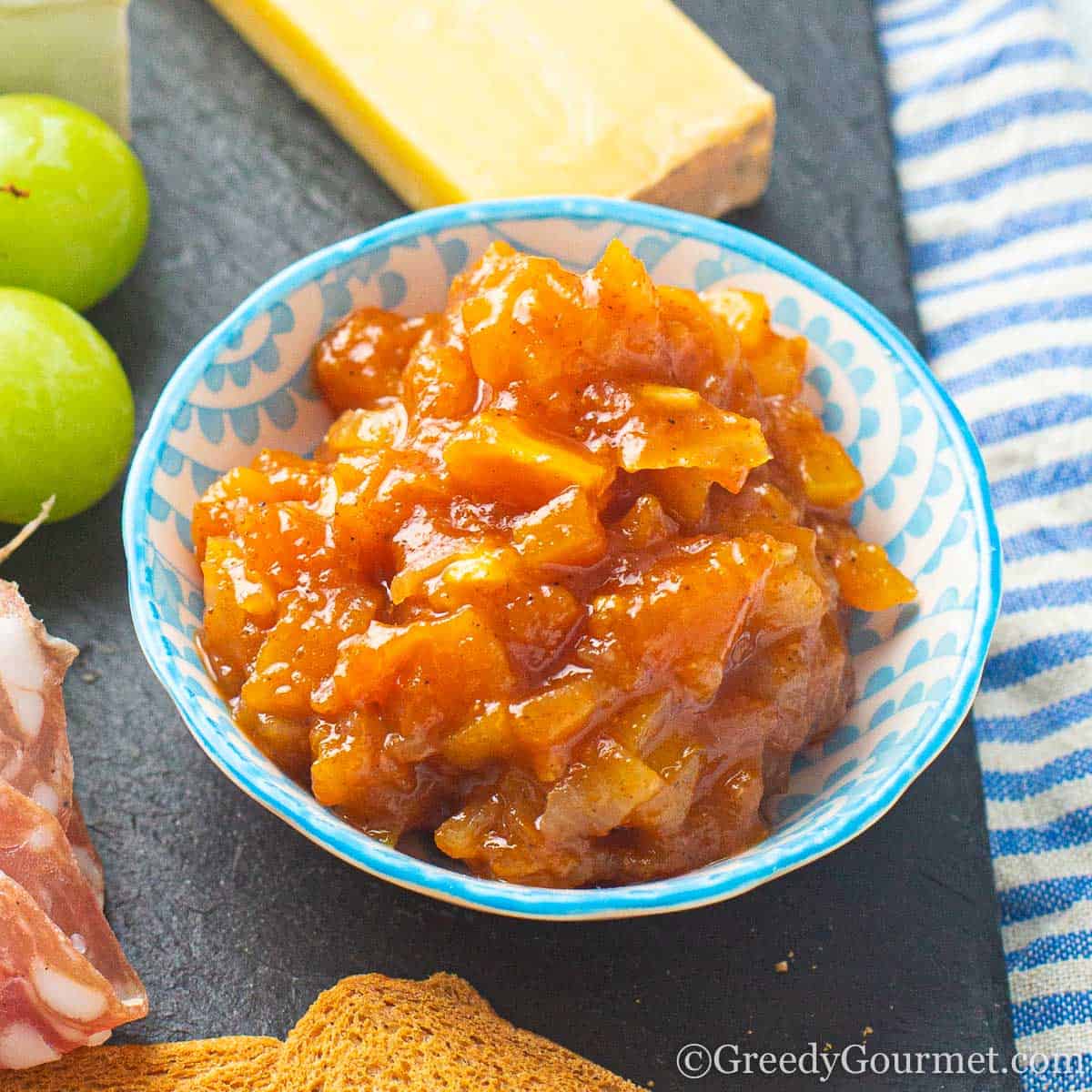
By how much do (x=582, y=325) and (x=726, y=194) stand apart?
1475mm

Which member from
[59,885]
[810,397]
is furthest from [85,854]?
[810,397]

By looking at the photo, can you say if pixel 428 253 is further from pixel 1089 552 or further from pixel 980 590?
pixel 1089 552

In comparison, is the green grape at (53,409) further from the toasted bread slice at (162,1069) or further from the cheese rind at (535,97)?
the toasted bread slice at (162,1069)

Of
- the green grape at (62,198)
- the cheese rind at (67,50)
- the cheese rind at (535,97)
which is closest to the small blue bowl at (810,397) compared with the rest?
the cheese rind at (535,97)

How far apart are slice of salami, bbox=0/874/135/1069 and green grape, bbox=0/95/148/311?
1461mm

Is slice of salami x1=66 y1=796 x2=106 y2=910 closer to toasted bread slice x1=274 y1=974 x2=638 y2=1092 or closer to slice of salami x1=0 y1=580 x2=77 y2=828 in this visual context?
slice of salami x1=0 y1=580 x2=77 y2=828

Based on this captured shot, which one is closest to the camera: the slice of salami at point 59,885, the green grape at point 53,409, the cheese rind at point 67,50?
the slice of salami at point 59,885

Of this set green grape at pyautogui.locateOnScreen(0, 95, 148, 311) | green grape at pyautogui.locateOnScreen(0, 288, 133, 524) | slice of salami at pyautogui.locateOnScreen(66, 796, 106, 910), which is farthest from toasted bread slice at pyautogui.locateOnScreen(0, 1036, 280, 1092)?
green grape at pyautogui.locateOnScreen(0, 95, 148, 311)

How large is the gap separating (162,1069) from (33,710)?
694mm

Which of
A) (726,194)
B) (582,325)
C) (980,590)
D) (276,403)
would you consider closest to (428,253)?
(276,403)

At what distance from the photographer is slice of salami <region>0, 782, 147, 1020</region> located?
7.62 ft

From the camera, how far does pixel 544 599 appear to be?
2170 mm

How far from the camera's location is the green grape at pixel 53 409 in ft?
8.98

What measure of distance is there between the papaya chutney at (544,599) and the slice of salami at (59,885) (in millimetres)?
397
